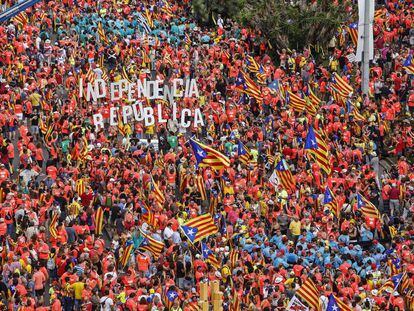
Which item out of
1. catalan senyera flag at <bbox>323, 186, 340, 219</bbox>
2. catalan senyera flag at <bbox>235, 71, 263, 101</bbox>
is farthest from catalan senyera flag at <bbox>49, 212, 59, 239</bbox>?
catalan senyera flag at <bbox>235, 71, 263, 101</bbox>

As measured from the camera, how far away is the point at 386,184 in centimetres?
5431

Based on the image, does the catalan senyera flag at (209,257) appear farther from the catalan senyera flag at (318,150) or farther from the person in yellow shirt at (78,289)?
the catalan senyera flag at (318,150)

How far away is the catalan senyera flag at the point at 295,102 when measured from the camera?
58.9 meters

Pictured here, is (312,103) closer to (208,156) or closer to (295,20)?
(295,20)

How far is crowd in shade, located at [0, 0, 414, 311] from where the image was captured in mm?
45469

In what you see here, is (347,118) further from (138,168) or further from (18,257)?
(18,257)

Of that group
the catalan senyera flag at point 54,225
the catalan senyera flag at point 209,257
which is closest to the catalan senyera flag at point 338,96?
the catalan senyera flag at point 209,257

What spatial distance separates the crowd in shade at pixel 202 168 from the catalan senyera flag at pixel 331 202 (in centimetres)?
4

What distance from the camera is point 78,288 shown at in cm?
4456

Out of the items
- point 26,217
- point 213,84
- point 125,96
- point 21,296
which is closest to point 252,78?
point 213,84

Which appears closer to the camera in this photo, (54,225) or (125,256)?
(125,256)

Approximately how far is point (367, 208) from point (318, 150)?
11.6 feet

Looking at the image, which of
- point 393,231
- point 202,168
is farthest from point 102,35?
point 393,231

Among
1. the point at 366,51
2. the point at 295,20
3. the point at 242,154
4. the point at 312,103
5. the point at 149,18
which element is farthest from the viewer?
the point at 149,18
